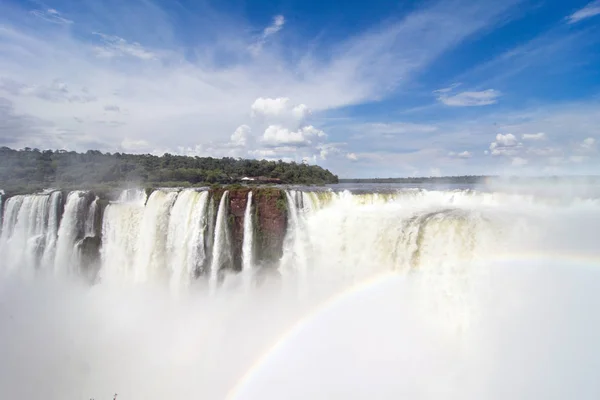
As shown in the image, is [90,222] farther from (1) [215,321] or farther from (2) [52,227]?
(1) [215,321]

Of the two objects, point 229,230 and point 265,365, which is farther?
point 229,230

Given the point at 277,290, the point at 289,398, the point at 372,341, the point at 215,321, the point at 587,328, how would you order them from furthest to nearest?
the point at 277,290
the point at 215,321
the point at 372,341
the point at 289,398
the point at 587,328

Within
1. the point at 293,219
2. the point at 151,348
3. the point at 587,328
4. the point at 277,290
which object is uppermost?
the point at 293,219

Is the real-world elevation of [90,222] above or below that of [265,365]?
above

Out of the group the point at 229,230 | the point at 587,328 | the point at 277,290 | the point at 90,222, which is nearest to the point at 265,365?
the point at 277,290

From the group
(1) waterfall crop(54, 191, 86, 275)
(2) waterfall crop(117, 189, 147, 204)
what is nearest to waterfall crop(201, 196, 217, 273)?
(2) waterfall crop(117, 189, 147, 204)

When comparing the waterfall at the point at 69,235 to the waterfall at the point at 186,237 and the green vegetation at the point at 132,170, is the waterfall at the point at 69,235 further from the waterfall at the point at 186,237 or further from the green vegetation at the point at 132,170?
the green vegetation at the point at 132,170

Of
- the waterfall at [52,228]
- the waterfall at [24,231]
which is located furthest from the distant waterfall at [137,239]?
the waterfall at [24,231]
